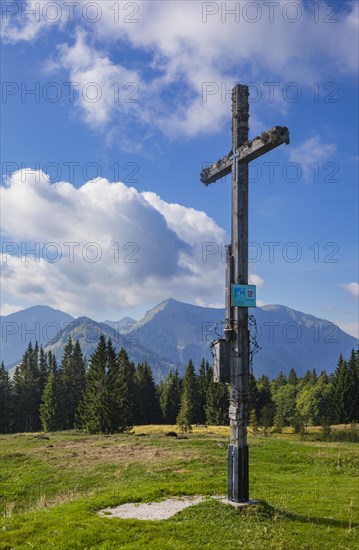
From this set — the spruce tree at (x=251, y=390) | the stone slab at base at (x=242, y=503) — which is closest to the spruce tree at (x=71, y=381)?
the spruce tree at (x=251, y=390)

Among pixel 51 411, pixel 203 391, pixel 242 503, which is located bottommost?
pixel 51 411

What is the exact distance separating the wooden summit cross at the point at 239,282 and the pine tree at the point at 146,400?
300 feet

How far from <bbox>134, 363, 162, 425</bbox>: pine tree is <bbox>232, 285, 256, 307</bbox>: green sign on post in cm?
9226

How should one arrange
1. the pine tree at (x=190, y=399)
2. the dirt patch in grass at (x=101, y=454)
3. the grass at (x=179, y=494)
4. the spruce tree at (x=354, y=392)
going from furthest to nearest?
the pine tree at (x=190, y=399), the spruce tree at (x=354, y=392), the dirt patch in grass at (x=101, y=454), the grass at (x=179, y=494)

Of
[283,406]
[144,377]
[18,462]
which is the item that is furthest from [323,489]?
[283,406]

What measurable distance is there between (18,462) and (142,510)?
18.1 m

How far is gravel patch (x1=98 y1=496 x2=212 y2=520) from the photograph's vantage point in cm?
1177

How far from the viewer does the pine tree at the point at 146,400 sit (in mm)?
101438

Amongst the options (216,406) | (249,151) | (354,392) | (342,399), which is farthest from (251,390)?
(249,151)

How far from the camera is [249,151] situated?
12867mm

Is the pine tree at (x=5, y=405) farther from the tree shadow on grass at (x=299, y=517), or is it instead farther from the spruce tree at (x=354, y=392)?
the tree shadow on grass at (x=299, y=517)

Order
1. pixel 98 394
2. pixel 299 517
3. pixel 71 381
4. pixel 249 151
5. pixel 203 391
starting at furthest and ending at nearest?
1. pixel 203 391
2. pixel 71 381
3. pixel 98 394
4. pixel 249 151
5. pixel 299 517

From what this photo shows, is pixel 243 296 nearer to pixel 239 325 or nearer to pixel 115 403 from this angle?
pixel 239 325

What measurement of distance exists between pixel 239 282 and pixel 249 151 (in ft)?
12.7
